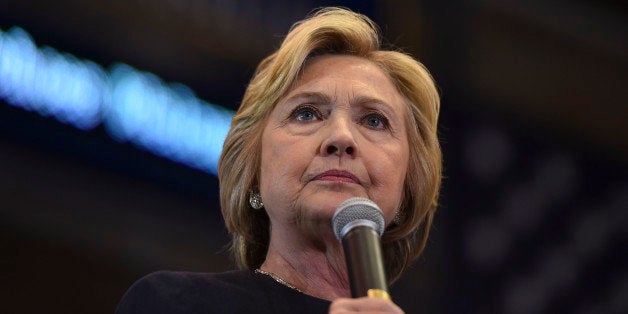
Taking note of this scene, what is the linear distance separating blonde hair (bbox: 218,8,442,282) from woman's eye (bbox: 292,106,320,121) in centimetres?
8

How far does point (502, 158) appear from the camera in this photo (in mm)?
3924

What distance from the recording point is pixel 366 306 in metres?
1.26

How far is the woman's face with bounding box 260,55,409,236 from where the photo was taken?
186cm

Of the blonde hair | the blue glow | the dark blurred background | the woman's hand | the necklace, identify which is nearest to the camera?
the woman's hand

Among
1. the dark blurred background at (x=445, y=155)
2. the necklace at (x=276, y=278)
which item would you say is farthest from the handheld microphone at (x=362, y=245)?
the dark blurred background at (x=445, y=155)

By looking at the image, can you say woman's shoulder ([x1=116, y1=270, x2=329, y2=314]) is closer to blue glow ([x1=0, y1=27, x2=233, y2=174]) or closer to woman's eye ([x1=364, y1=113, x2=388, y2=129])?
woman's eye ([x1=364, y1=113, x2=388, y2=129])

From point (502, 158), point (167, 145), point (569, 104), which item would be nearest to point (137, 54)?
point (167, 145)

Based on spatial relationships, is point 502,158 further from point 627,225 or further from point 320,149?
point 320,149

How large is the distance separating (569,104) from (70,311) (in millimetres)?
2014

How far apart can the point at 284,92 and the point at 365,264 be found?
0.81 m

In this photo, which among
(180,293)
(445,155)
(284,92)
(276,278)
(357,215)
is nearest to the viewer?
(357,215)

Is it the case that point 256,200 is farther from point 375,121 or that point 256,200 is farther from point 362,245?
point 362,245

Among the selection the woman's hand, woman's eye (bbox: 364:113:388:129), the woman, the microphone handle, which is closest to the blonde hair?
the woman

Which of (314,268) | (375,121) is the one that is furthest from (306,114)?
(314,268)
